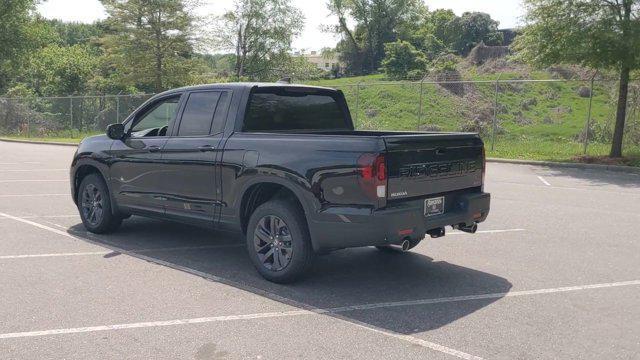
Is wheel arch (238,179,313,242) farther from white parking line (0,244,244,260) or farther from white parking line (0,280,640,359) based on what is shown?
white parking line (0,244,244,260)

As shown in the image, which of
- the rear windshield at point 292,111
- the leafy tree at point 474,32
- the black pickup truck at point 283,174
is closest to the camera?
the black pickup truck at point 283,174

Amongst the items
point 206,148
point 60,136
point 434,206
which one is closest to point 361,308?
point 434,206

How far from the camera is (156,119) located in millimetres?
7184

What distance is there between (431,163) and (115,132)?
3764 mm

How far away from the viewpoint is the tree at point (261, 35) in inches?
2346

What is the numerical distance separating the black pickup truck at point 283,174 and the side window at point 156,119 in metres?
0.02

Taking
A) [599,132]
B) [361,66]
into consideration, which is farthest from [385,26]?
[599,132]

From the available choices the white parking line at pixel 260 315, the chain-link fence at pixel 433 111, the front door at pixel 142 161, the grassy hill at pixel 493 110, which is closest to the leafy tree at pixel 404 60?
the grassy hill at pixel 493 110

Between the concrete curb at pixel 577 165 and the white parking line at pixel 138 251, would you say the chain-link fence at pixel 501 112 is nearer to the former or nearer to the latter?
the concrete curb at pixel 577 165

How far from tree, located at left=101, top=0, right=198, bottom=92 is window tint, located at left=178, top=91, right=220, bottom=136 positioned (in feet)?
99.2

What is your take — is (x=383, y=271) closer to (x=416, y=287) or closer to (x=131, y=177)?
(x=416, y=287)

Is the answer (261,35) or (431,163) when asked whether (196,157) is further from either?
(261,35)

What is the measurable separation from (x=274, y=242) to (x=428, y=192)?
4.79ft

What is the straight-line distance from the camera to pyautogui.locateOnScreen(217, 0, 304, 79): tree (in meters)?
59.6
